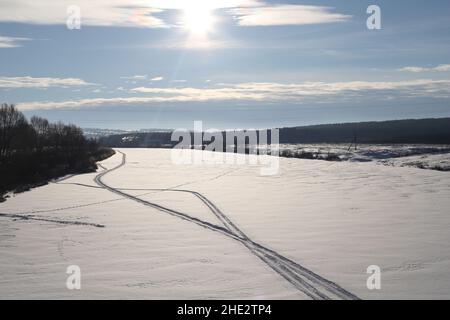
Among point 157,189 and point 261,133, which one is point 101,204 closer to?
point 157,189

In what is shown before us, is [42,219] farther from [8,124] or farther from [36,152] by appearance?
[8,124]

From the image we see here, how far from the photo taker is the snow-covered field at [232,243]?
28.7 feet

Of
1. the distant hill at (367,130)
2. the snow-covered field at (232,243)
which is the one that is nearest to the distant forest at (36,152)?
the snow-covered field at (232,243)

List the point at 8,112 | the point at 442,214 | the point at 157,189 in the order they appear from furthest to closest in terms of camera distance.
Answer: the point at 8,112 → the point at 157,189 → the point at 442,214

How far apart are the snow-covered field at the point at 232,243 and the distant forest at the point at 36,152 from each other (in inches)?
734

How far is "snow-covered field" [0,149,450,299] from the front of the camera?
875cm

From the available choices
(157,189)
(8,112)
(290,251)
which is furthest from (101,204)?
(8,112)

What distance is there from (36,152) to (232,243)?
2063 inches

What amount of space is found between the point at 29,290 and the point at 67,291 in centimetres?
76

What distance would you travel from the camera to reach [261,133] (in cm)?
18300

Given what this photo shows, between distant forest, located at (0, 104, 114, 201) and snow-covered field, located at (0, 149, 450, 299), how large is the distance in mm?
18643
